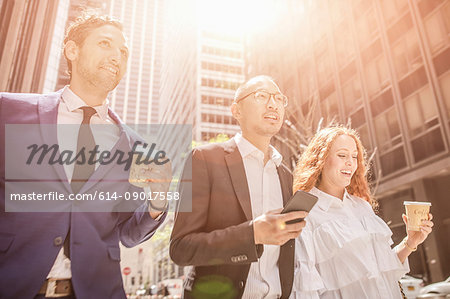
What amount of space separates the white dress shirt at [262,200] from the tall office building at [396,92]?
6.95 metres

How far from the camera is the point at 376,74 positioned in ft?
60.2

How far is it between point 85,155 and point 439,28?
17122mm

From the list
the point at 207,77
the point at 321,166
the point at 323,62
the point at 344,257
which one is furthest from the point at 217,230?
the point at 207,77

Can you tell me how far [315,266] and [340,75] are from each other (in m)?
20.2

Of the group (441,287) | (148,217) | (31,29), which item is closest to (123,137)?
(148,217)

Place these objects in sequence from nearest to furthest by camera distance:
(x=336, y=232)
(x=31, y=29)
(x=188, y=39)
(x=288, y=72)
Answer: (x=336, y=232)
(x=31, y=29)
(x=288, y=72)
(x=188, y=39)

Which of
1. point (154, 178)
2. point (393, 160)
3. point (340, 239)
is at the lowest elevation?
point (340, 239)

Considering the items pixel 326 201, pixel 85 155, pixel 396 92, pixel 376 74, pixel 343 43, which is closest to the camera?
pixel 85 155

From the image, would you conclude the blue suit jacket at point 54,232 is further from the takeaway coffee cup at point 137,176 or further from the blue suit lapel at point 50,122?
the takeaway coffee cup at point 137,176

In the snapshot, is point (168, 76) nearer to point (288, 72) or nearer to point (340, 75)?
point (288, 72)

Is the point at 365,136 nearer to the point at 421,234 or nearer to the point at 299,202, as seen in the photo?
the point at 421,234

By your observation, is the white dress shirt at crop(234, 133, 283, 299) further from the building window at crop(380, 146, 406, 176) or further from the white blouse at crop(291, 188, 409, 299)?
the building window at crop(380, 146, 406, 176)

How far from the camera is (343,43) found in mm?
21484

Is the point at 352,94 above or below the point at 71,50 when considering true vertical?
above
